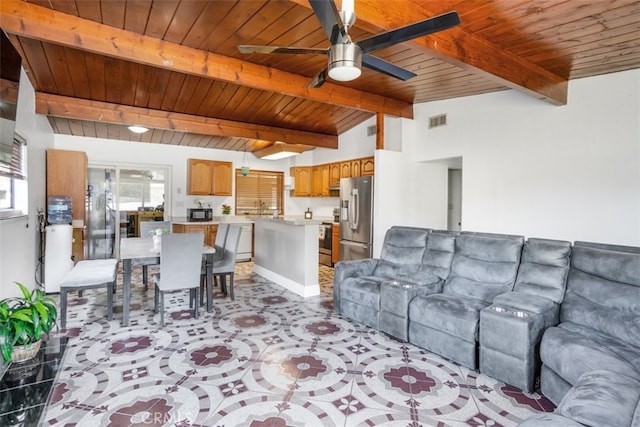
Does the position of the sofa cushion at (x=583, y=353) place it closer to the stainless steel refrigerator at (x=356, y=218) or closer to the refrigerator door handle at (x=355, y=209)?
the stainless steel refrigerator at (x=356, y=218)

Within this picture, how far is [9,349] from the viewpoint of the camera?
207cm

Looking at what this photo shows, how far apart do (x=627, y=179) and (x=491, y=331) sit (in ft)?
8.10

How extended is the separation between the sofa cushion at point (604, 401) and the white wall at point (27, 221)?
390 cm

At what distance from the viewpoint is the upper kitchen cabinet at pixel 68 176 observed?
16.5ft

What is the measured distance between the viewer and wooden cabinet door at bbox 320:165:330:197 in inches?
290

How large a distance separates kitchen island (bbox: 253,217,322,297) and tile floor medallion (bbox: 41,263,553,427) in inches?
40.5

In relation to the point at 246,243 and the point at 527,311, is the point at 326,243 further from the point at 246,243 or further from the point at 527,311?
the point at 527,311

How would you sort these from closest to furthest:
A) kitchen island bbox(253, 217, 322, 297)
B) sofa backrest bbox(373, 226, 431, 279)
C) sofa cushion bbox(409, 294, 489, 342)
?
sofa cushion bbox(409, 294, 489, 342), sofa backrest bbox(373, 226, 431, 279), kitchen island bbox(253, 217, 322, 297)

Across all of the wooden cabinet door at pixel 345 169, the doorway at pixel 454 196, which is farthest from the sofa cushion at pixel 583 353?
the wooden cabinet door at pixel 345 169

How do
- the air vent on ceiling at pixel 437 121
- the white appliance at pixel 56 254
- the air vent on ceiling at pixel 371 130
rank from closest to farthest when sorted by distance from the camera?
the white appliance at pixel 56 254, the air vent on ceiling at pixel 437 121, the air vent on ceiling at pixel 371 130

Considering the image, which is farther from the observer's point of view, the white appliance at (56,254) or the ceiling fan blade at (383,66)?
the white appliance at (56,254)

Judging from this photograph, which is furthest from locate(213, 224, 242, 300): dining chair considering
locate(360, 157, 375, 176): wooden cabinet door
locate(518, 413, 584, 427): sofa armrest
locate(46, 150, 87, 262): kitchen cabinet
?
locate(518, 413, 584, 427): sofa armrest

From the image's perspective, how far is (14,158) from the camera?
313 cm

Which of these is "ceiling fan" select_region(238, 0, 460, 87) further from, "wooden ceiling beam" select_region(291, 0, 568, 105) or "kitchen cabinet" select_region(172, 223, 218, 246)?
"kitchen cabinet" select_region(172, 223, 218, 246)
